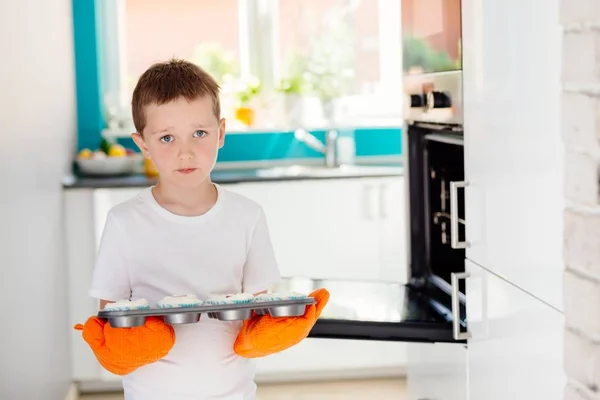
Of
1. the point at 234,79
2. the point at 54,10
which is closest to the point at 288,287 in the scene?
the point at 54,10

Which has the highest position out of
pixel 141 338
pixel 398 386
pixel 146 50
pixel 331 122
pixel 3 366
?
pixel 146 50

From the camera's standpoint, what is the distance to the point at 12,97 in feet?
9.18

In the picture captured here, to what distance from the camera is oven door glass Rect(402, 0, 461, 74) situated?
2320 mm

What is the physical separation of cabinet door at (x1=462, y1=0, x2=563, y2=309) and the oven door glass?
0.10 metres

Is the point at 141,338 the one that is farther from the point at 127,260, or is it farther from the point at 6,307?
the point at 6,307

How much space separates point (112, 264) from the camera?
5.81 ft

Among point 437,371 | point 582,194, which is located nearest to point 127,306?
point 582,194

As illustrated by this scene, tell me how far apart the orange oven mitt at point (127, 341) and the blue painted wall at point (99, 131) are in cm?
302

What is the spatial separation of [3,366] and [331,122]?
254cm

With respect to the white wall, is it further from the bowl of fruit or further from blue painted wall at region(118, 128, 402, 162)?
blue painted wall at region(118, 128, 402, 162)

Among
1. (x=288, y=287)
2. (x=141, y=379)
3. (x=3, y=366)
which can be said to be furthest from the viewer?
(x=288, y=287)

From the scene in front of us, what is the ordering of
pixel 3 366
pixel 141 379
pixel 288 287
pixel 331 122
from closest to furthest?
1. pixel 141 379
2. pixel 3 366
3. pixel 288 287
4. pixel 331 122

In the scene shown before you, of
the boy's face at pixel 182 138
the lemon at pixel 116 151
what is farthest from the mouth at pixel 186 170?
the lemon at pixel 116 151

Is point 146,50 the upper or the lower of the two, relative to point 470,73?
upper
